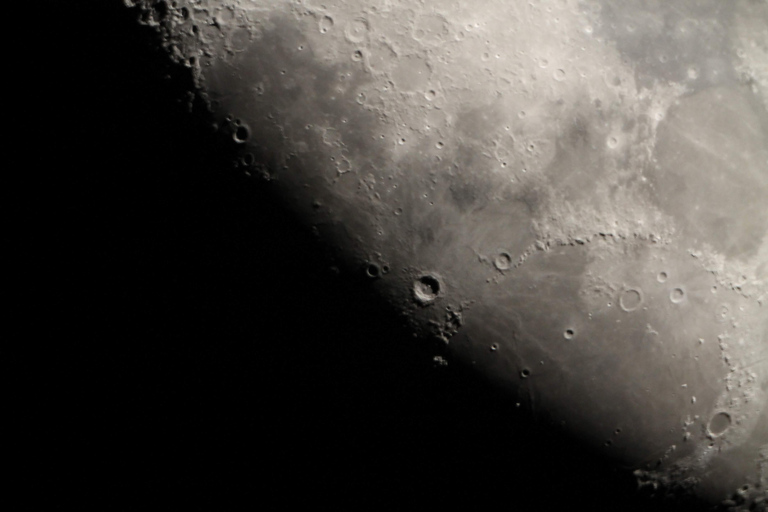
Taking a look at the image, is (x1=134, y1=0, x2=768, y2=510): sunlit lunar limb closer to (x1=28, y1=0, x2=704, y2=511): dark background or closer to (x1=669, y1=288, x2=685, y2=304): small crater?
(x1=669, y1=288, x2=685, y2=304): small crater

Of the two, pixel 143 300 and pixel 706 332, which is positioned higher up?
pixel 706 332

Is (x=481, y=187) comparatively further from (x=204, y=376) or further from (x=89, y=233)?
(x=89, y=233)

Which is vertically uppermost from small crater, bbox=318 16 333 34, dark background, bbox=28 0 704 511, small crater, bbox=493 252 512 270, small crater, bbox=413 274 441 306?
small crater, bbox=318 16 333 34

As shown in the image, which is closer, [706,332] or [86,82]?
[86,82]

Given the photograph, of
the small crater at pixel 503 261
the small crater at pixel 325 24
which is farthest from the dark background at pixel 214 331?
the small crater at pixel 325 24

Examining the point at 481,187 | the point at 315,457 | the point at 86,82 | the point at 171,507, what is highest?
the point at 481,187

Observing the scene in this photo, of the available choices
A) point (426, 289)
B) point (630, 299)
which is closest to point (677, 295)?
point (630, 299)

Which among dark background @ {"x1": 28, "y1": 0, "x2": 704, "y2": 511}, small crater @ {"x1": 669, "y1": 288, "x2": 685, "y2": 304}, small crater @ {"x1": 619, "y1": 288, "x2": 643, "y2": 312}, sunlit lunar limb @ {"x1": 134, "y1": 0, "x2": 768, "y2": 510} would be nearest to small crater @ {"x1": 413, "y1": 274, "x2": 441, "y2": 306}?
sunlit lunar limb @ {"x1": 134, "y1": 0, "x2": 768, "y2": 510}

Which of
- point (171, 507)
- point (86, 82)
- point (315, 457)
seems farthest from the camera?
point (171, 507)

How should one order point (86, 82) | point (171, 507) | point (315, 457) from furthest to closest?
point (171, 507)
point (315, 457)
point (86, 82)

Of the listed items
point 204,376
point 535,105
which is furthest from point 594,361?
point 204,376
